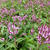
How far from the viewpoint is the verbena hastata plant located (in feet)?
12.2

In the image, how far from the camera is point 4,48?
14.1 ft

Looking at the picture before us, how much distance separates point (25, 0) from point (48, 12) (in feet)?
6.30

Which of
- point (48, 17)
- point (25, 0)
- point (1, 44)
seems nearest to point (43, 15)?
point (48, 17)

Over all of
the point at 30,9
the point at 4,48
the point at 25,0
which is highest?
the point at 25,0

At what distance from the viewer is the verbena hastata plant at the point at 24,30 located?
147 inches

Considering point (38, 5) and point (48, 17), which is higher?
point (38, 5)

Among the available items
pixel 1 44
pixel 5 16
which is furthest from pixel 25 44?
pixel 5 16

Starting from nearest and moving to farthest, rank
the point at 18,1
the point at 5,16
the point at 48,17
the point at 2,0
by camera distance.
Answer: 1. the point at 5,16
2. the point at 48,17
3. the point at 18,1
4. the point at 2,0

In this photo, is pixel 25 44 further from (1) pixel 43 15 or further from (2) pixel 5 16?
(1) pixel 43 15

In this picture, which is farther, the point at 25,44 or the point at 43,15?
the point at 43,15

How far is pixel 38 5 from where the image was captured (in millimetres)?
7535

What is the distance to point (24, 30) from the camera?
5.20 meters

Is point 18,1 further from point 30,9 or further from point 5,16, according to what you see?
point 5,16

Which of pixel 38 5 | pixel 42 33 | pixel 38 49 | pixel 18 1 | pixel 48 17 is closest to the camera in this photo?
pixel 42 33
